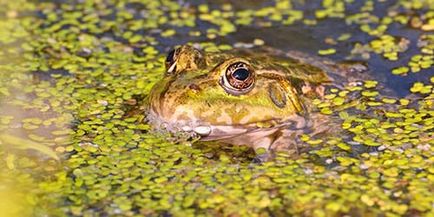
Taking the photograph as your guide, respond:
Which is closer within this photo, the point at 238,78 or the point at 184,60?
the point at 238,78

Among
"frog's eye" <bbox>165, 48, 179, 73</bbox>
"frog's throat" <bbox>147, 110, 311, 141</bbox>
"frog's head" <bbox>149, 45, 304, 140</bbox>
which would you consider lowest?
"frog's throat" <bbox>147, 110, 311, 141</bbox>

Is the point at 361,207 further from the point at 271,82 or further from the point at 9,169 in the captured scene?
the point at 9,169

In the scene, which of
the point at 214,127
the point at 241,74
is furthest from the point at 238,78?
the point at 214,127

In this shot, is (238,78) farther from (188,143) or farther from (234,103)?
(188,143)

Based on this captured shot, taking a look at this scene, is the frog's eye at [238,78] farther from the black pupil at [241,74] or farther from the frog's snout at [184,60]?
the frog's snout at [184,60]

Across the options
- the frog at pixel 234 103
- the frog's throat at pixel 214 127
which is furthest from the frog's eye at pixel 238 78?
the frog's throat at pixel 214 127

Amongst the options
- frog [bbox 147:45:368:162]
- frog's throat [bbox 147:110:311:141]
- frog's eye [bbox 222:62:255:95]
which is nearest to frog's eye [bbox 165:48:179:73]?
frog [bbox 147:45:368:162]

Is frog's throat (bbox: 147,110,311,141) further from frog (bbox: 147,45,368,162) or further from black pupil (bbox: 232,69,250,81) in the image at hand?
black pupil (bbox: 232,69,250,81)

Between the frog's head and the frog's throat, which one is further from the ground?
the frog's head
